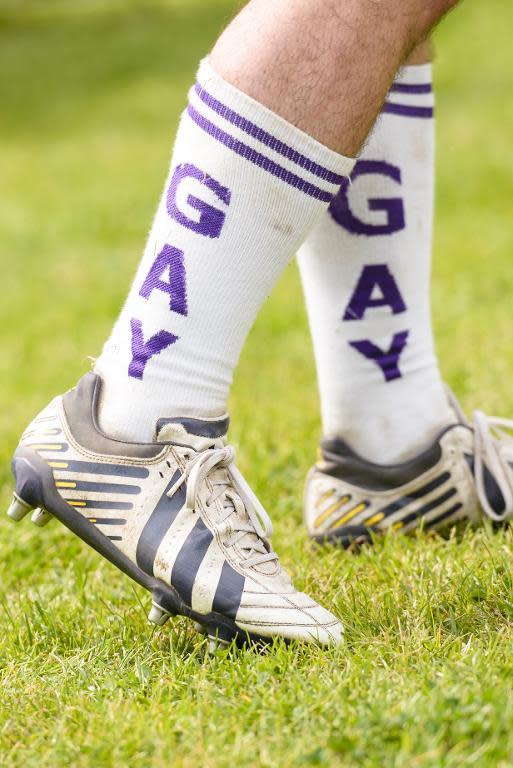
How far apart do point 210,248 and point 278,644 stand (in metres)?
0.62

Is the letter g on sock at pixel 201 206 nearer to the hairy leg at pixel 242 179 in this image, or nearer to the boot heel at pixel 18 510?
the hairy leg at pixel 242 179

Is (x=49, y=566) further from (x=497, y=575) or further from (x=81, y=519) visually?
(x=497, y=575)

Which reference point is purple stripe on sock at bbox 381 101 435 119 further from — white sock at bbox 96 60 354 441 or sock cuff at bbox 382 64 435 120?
white sock at bbox 96 60 354 441

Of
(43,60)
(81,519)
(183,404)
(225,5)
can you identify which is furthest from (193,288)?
(225,5)

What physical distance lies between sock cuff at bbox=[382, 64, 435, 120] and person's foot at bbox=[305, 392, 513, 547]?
641mm

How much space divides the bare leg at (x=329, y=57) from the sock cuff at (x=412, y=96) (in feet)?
1.79

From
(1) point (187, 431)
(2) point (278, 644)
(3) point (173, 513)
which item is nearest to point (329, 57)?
(1) point (187, 431)

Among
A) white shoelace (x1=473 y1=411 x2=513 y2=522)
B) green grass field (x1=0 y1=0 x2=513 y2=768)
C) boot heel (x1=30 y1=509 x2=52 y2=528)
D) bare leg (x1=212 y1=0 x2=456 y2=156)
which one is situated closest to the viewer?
green grass field (x1=0 y1=0 x2=513 y2=768)

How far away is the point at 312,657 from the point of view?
1.51m

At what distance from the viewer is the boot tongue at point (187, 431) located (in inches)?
65.8

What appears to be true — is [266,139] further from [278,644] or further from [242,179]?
[278,644]

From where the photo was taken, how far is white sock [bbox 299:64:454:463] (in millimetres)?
2084

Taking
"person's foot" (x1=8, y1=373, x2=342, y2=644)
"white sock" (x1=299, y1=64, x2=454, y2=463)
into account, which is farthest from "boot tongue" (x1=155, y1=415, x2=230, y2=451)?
"white sock" (x1=299, y1=64, x2=454, y2=463)

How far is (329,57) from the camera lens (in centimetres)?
153
